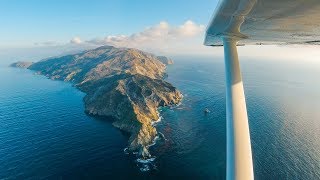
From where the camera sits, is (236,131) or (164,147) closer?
(236,131)

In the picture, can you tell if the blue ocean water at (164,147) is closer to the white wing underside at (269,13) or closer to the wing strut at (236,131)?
the wing strut at (236,131)

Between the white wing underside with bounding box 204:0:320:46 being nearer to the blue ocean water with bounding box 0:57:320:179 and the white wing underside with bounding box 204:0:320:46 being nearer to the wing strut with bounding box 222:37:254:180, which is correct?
the wing strut with bounding box 222:37:254:180

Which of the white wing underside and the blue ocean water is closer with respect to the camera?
the white wing underside

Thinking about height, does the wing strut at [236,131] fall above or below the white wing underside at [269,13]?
below

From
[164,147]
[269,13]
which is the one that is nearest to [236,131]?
[269,13]

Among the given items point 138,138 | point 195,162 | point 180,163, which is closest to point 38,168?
point 138,138

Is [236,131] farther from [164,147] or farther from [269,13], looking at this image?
[164,147]

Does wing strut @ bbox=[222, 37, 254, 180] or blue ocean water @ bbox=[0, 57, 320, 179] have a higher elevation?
wing strut @ bbox=[222, 37, 254, 180]

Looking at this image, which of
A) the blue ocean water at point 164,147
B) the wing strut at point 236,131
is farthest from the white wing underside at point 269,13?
the blue ocean water at point 164,147

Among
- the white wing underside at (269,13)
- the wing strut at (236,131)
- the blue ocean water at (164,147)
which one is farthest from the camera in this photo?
the blue ocean water at (164,147)

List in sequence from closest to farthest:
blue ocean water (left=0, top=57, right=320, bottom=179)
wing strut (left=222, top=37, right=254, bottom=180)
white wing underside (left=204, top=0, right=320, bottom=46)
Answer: white wing underside (left=204, top=0, right=320, bottom=46) < wing strut (left=222, top=37, right=254, bottom=180) < blue ocean water (left=0, top=57, right=320, bottom=179)

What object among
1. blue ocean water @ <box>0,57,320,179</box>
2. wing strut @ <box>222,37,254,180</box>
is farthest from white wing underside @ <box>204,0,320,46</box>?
blue ocean water @ <box>0,57,320,179</box>
